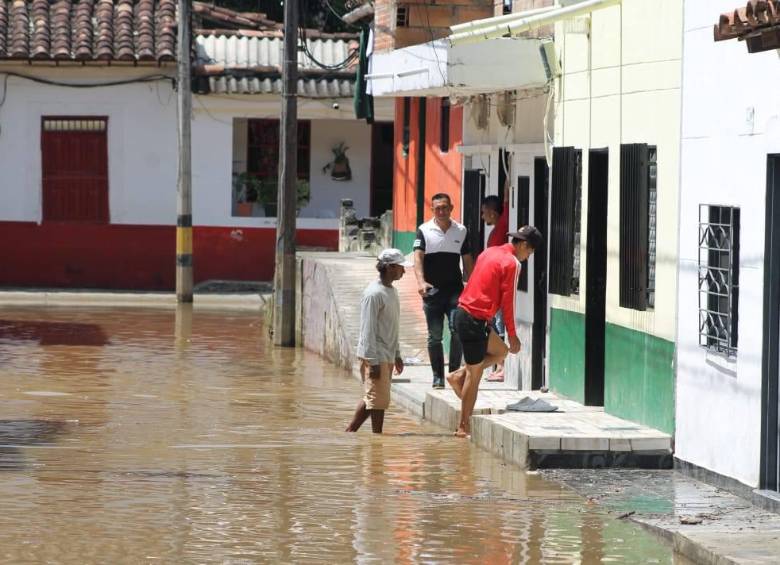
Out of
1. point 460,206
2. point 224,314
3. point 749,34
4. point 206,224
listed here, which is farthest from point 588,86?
point 206,224

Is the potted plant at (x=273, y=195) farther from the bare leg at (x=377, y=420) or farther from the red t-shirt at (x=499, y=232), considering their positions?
the bare leg at (x=377, y=420)

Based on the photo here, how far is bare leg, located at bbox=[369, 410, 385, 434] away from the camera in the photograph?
595 inches

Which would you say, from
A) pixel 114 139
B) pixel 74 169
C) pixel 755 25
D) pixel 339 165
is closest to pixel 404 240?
pixel 339 165

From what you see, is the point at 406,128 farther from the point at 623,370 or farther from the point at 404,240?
the point at 623,370

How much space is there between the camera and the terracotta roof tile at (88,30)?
3281cm

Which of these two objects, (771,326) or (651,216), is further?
(651,216)

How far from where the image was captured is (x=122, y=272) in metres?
33.9

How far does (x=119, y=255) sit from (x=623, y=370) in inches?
821

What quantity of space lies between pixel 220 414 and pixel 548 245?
343 cm

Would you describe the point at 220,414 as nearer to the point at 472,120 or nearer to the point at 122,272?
the point at 472,120

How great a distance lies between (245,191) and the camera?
3519 centimetres

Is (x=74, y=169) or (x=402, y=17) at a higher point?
(x=402, y=17)

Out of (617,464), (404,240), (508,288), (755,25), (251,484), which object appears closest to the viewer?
(755,25)

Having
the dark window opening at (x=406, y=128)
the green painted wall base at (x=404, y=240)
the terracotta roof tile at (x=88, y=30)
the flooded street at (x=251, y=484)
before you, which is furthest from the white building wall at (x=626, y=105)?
the terracotta roof tile at (x=88, y=30)
